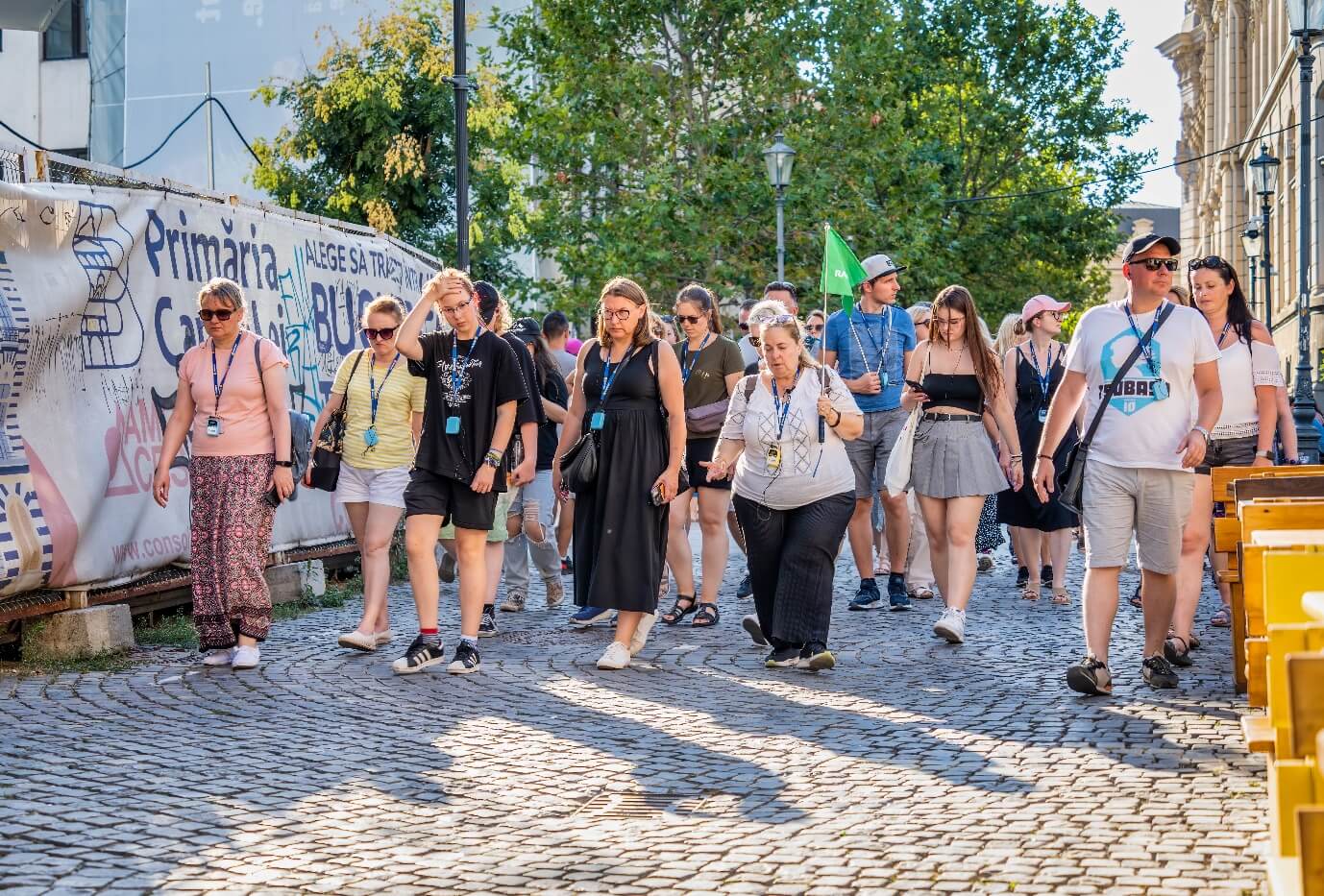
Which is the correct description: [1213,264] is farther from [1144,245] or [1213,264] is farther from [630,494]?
[630,494]

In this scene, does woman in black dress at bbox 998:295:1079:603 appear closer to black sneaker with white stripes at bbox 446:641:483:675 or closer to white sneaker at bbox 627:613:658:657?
white sneaker at bbox 627:613:658:657

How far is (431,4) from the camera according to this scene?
1110 inches

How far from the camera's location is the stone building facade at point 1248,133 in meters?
40.6

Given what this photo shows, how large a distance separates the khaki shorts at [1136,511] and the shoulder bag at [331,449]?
3936 mm

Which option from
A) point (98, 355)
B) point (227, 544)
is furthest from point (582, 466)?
point (98, 355)

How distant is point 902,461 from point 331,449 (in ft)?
10.5

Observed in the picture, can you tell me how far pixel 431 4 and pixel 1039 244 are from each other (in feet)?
77.3

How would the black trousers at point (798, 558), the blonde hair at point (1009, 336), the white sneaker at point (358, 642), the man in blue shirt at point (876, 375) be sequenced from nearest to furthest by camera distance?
the black trousers at point (798, 558), the white sneaker at point (358, 642), the man in blue shirt at point (876, 375), the blonde hair at point (1009, 336)

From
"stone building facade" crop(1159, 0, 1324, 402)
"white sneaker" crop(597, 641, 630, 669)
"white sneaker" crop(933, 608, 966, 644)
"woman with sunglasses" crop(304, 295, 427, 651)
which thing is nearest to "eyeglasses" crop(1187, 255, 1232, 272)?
"white sneaker" crop(933, 608, 966, 644)

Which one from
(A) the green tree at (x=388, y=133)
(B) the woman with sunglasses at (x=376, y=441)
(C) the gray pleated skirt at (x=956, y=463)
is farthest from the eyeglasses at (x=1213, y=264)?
(A) the green tree at (x=388, y=133)

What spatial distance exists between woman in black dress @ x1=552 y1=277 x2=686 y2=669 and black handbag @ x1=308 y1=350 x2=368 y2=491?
120 cm

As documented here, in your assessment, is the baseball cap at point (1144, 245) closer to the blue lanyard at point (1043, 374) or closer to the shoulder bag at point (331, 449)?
the shoulder bag at point (331, 449)

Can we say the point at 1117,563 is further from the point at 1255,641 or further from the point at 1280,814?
the point at 1280,814

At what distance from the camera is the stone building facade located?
4056 centimetres
